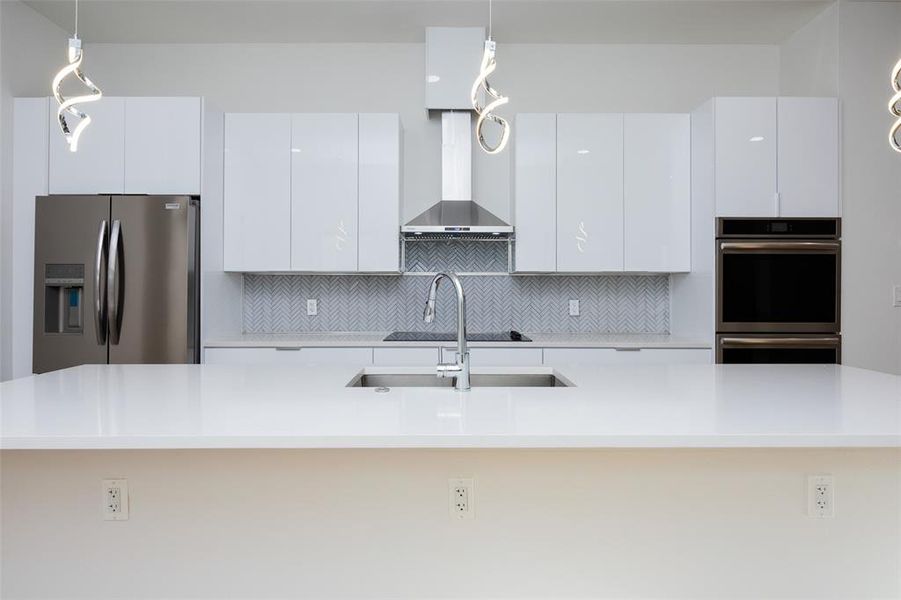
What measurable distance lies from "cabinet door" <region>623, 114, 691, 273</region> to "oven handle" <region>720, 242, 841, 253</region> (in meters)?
0.35

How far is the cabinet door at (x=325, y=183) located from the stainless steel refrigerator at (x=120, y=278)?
68 centimetres

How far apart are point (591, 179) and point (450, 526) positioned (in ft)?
8.56

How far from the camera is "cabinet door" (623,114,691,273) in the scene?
12.5ft

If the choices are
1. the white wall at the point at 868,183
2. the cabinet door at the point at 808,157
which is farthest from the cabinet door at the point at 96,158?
the white wall at the point at 868,183

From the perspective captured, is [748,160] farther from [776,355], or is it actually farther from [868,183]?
[776,355]

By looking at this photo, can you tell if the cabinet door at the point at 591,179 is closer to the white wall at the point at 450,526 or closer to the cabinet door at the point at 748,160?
the cabinet door at the point at 748,160

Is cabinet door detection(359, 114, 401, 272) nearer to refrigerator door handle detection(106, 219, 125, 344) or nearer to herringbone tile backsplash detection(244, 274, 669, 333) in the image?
herringbone tile backsplash detection(244, 274, 669, 333)

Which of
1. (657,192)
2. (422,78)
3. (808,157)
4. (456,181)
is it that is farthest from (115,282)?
(808,157)

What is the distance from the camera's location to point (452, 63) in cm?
386

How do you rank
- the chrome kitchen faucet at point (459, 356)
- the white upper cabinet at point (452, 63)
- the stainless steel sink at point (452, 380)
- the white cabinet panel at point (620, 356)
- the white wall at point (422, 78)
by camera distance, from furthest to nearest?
the white wall at point (422, 78) → the white upper cabinet at point (452, 63) → the white cabinet panel at point (620, 356) → the stainless steel sink at point (452, 380) → the chrome kitchen faucet at point (459, 356)

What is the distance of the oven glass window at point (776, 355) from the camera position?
352 cm

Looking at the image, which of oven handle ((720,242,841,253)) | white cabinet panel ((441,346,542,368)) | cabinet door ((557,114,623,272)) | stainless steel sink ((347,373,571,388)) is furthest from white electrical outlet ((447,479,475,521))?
oven handle ((720,242,841,253))

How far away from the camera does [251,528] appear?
1820mm

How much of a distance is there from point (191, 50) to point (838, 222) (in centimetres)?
422
